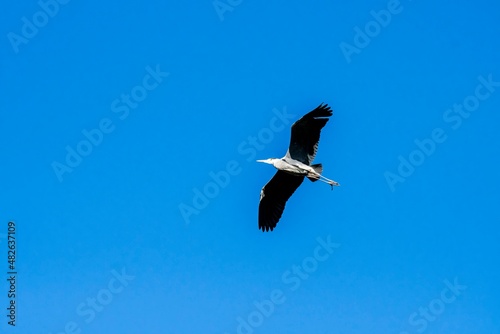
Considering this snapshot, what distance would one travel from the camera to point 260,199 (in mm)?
34219

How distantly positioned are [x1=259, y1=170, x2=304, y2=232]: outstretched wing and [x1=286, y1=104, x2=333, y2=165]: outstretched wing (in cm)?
109

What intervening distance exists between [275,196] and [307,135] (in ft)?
11.0

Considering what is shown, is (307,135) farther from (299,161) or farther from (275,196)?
(275,196)

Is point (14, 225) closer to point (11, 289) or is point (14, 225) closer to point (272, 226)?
point (11, 289)

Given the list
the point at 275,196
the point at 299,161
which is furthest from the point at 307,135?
the point at 275,196

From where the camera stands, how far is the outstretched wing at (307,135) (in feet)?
103

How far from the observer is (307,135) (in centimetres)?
3200

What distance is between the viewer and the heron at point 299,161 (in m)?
31.6

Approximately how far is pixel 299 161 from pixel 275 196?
2413 mm

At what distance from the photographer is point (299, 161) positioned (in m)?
32.4

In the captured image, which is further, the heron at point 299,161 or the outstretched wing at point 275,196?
the outstretched wing at point 275,196

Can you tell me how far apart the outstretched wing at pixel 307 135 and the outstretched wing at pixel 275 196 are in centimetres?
109

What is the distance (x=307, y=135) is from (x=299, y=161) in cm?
102

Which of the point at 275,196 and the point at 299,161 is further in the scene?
the point at 275,196
